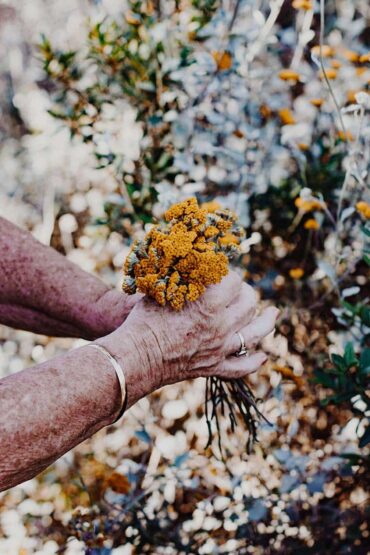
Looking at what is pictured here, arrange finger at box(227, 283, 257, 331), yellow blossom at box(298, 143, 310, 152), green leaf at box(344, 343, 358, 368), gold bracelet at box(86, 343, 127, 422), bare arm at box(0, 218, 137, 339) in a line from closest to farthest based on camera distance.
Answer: gold bracelet at box(86, 343, 127, 422) < finger at box(227, 283, 257, 331) < bare arm at box(0, 218, 137, 339) < green leaf at box(344, 343, 358, 368) < yellow blossom at box(298, 143, 310, 152)

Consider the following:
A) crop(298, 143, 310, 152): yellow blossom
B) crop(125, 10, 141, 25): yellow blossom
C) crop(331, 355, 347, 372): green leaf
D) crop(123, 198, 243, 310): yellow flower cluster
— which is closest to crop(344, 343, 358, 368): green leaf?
crop(331, 355, 347, 372): green leaf

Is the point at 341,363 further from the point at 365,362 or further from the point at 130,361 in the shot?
the point at 130,361

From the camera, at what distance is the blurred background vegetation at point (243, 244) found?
1582 millimetres

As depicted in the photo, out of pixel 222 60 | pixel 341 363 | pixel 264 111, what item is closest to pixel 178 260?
pixel 341 363

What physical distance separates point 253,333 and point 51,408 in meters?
0.42

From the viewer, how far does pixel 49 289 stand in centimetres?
122

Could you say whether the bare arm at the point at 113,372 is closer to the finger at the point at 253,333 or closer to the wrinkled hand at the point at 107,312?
the finger at the point at 253,333

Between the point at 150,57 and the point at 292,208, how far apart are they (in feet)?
2.11

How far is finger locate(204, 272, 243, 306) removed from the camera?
1.00m

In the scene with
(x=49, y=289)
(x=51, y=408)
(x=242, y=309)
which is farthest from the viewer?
(x=49, y=289)

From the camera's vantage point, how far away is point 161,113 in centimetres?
189

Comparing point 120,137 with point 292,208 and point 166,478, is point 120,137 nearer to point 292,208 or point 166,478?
point 292,208

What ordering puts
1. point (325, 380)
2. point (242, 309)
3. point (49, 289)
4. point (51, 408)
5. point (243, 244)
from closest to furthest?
point (51, 408), point (242, 309), point (49, 289), point (325, 380), point (243, 244)

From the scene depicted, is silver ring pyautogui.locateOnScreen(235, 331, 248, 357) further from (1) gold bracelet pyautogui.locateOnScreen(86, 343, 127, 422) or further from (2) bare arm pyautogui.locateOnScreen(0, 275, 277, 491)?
(1) gold bracelet pyautogui.locateOnScreen(86, 343, 127, 422)
